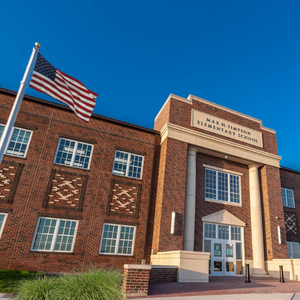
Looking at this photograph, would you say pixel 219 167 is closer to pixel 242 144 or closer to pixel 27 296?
pixel 242 144

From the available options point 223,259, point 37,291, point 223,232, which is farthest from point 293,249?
point 37,291

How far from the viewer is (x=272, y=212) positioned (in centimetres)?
1927

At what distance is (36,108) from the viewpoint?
52.6 ft

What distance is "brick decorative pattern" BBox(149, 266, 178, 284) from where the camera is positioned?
11701 millimetres

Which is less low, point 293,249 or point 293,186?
point 293,186

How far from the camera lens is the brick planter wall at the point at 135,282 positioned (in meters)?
8.63

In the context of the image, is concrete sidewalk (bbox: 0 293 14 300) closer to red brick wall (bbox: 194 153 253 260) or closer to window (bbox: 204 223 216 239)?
red brick wall (bbox: 194 153 253 260)

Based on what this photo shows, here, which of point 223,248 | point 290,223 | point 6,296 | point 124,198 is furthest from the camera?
point 290,223

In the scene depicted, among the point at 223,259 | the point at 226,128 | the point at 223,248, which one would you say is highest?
the point at 226,128

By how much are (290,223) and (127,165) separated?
1561 centimetres

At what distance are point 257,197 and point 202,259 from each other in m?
9.06

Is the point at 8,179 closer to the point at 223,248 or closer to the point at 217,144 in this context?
the point at 217,144

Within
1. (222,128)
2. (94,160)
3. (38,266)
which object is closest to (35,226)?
(38,266)

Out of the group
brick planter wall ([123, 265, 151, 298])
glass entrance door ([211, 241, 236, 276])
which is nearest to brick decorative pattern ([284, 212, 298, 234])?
glass entrance door ([211, 241, 236, 276])
